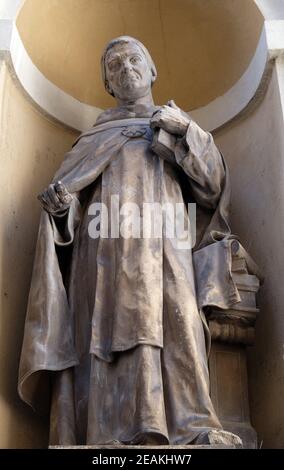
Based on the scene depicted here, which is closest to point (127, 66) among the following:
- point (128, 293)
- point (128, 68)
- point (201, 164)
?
point (128, 68)

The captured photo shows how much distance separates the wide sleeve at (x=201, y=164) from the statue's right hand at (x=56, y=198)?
1.69ft

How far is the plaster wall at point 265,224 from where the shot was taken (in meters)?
4.21

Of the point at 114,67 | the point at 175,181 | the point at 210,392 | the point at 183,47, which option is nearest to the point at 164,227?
the point at 175,181

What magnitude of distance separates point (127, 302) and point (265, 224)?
1.14 m

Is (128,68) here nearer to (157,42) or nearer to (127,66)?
(127,66)

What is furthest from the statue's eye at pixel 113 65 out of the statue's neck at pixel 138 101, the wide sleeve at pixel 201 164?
the wide sleeve at pixel 201 164

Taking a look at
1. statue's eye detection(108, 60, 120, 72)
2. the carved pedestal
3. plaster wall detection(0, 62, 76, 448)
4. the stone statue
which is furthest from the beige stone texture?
the carved pedestal

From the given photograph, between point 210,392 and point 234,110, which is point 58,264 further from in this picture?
point 234,110

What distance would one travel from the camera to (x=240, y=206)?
16.3 feet

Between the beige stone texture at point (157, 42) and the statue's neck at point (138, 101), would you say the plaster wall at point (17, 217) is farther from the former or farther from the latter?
the statue's neck at point (138, 101)

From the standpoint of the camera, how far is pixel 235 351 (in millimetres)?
4168

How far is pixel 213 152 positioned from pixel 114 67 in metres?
0.74

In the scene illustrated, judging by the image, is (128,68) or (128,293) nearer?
(128,293)
